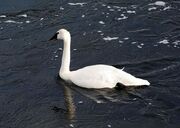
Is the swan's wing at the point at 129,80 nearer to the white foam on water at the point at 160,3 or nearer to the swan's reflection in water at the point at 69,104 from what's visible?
the swan's reflection in water at the point at 69,104

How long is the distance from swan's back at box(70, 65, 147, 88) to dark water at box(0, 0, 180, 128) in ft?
0.54

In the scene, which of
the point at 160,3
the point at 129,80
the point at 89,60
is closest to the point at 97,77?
the point at 129,80

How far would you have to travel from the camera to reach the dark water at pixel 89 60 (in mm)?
11531

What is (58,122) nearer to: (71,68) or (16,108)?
(16,108)

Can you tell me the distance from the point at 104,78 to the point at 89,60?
1871 mm

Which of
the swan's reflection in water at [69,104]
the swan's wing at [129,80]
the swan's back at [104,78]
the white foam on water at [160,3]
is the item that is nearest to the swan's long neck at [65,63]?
the swan's reflection in water at [69,104]

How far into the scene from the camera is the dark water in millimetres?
11531

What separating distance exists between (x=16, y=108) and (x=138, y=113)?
9.18ft

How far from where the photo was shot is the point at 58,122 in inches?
452

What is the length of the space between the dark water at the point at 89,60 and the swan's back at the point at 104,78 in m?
0.17

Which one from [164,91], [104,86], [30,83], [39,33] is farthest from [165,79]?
[39,33]

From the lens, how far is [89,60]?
14.5m

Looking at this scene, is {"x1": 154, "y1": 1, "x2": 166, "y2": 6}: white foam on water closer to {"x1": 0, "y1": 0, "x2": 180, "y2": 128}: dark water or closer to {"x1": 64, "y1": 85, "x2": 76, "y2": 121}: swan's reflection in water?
{"x1": 0, "y1": 0, "x2": 180, "y2": 128}: dark water

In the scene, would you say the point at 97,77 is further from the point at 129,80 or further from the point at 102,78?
the point at 129,80
